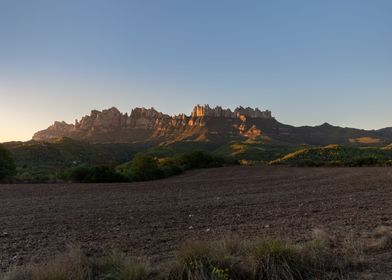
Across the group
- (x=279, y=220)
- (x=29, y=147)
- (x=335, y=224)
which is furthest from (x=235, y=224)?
(x=29, y=147)

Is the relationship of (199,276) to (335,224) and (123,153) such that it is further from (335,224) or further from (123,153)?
(123,153)

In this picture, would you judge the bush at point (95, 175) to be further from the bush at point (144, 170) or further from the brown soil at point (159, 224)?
the brown soil at point (159, 224)

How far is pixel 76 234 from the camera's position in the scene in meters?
8.95

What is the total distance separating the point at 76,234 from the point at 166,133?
169 meters

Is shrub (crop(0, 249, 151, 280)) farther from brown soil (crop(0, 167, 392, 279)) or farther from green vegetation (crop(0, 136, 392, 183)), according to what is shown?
green vegetation (crop(0, 136, 392, 183))

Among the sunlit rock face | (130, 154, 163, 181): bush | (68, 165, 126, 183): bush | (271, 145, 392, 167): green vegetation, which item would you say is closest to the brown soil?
(68, 165, 126, 183): bush

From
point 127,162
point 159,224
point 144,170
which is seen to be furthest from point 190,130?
point 159,224

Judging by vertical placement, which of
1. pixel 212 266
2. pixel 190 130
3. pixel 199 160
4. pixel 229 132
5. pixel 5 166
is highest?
pixel 190 130

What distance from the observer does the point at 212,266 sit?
4.99 meters

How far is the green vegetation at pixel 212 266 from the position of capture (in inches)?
192

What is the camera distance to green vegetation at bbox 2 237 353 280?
489 centimetres

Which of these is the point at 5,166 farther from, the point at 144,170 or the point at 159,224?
the point at 159,224

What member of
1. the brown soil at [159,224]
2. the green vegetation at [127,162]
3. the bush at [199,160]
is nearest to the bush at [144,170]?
the green vegetation at [127,162]

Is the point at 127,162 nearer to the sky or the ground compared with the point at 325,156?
nearer to the sky
